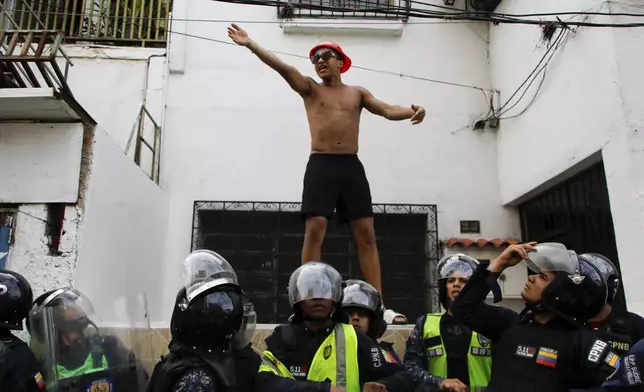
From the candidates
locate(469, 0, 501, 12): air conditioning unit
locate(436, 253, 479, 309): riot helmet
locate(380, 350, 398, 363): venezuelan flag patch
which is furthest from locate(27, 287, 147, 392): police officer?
locate(469, 0, 501, 12): air conditioning unit

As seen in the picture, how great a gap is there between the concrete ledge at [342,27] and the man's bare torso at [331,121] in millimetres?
3357

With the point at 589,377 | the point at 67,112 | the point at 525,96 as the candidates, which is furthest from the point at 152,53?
the point at 589,377

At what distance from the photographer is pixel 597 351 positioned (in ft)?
7.29

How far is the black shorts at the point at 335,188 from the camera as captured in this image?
4.02 metres

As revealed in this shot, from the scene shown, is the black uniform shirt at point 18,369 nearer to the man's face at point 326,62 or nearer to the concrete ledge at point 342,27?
the man's face at point 326,62

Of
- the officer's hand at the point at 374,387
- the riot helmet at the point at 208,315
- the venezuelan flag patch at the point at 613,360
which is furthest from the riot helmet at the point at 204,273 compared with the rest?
the venezuelan flag patch at the point at 613,360

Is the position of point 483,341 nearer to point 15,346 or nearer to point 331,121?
point 331,121

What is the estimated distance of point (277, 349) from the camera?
252 cm

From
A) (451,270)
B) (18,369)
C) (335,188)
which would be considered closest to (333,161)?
(335,188)

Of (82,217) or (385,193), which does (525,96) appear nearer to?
(385,193)

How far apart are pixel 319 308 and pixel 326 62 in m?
2.21

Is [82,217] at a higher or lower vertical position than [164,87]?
lower

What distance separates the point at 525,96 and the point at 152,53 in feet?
15.6

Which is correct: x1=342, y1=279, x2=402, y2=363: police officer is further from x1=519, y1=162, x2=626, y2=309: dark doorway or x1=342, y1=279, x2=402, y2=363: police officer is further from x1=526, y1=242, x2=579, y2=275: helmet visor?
x1=519, y1=162, x2=626, y2=309: dark doorway
